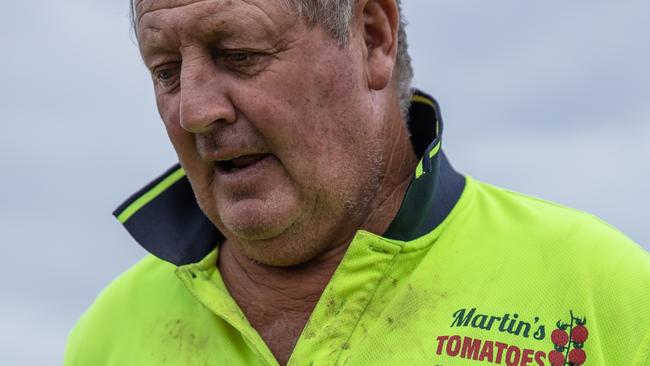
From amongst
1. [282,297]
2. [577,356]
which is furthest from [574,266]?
[282,297]

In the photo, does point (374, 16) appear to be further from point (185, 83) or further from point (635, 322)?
point (635, 322)

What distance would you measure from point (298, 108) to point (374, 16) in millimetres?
517

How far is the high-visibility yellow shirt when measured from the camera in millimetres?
3537

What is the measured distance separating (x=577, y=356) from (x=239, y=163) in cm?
125

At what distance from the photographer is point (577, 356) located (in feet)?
11.4

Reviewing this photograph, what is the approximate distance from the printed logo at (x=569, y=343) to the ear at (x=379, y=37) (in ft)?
3.46

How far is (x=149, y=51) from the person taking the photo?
12.9ft

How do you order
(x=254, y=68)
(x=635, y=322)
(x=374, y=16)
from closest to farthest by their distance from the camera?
(x=635, y=322), (x=254, y=68), (x=374, y=16)

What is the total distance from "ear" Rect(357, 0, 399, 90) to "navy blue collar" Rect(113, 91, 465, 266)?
0.30m

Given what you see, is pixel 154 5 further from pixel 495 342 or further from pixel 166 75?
pixel 495 342

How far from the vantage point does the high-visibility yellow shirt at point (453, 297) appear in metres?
3.54

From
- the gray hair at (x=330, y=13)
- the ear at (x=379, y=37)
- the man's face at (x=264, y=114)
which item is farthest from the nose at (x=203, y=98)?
the ear at (x=379, y=37)

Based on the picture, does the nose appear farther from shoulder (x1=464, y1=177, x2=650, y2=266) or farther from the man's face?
shoulder (x1=464, y1=177, x2=650, y2=266)

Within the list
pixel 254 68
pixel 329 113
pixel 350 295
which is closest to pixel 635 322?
pixel 350 295
